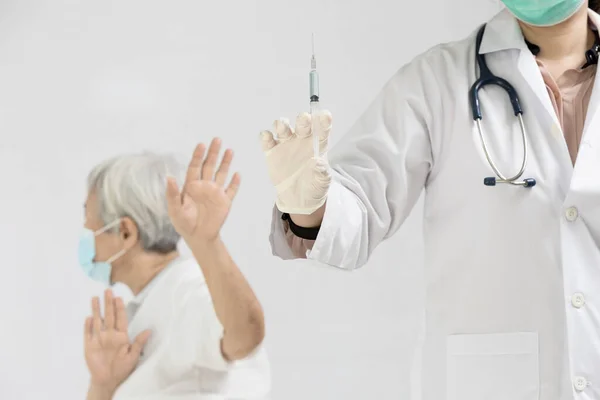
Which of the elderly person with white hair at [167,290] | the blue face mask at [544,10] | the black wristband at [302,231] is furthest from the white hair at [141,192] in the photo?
the blue face mask at [544,10]

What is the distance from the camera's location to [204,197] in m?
1.87

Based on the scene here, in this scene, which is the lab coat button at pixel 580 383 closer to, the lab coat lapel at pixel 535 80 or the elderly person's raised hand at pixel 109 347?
the lab coat lapel at pixel 535 80

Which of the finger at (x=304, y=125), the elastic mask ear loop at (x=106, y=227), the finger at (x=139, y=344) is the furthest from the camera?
the elastic mask ear loop at (x=106, y=227)

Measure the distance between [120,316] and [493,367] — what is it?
3.56ft

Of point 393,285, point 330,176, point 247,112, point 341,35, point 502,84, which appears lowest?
point 393,285

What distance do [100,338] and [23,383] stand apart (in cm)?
24

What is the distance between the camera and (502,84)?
1.23 meters

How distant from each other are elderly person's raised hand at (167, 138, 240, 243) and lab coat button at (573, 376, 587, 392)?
0.97m

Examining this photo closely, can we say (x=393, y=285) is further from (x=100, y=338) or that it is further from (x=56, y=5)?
(x=56, y=5)

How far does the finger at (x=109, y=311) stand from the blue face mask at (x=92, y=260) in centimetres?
4

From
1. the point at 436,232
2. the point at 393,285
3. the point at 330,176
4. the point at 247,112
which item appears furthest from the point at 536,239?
the point at 247,112

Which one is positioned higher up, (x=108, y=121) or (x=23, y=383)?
(x=108, y=121)

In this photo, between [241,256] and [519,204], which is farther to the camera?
[241,256]

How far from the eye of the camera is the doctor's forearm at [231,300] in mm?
1803
